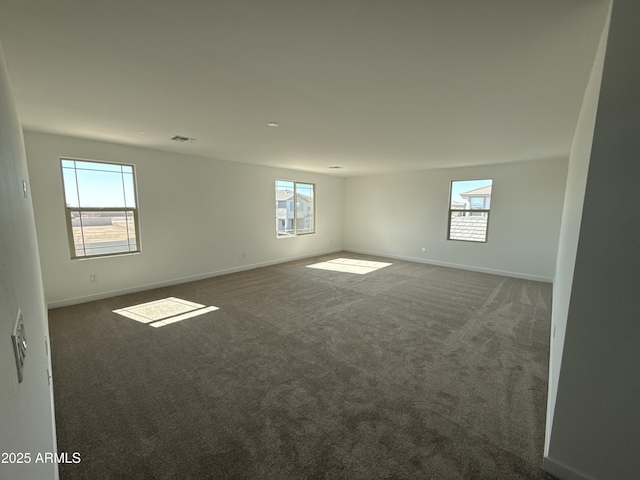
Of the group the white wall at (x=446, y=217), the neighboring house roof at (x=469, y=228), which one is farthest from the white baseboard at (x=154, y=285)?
the neighboring house roof at (x=469, y=228)

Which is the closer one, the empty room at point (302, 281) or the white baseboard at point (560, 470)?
the empty room at point (302, 281)

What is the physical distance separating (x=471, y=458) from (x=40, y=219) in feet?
17.3

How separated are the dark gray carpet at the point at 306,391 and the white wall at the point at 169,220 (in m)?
0.57

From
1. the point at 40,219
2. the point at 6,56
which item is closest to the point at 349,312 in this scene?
the point at 6,56

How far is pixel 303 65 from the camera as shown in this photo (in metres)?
1.81

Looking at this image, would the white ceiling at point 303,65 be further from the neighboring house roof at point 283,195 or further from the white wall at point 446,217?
the neighboring house roof at point 283,195

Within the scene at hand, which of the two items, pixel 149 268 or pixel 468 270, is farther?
pixel 468 270

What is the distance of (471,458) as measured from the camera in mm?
Answer: 1630

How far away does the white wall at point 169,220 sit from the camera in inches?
146

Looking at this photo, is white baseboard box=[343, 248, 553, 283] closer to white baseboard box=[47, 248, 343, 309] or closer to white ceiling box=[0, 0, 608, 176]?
white baseboard box=[47, 248, 343, 309]

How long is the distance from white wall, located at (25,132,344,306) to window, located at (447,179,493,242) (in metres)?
3.68

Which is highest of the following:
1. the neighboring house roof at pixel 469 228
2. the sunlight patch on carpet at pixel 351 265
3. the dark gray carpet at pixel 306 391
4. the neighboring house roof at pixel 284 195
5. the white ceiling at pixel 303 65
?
the white ceiling at pixel 303 65

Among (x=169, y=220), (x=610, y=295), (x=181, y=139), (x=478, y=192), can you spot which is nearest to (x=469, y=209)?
(x=478, y=192)

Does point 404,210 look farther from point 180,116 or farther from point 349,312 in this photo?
point 180,116
